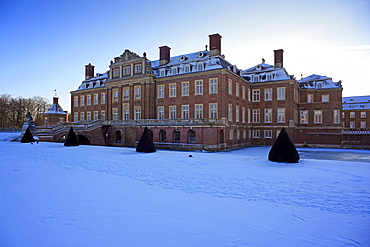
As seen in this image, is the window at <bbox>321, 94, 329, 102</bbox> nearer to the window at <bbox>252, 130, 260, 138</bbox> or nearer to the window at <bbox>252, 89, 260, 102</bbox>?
the window at <bbox>252, 89, 260, 102</bbox>

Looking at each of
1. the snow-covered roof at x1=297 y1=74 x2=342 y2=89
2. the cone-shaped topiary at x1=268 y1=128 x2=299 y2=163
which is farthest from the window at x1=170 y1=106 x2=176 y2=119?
the snow-covered roof at x1=297 y1=74 x2=342 y2=89

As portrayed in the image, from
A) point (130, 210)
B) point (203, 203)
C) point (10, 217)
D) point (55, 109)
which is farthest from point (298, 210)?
point (55, 109)

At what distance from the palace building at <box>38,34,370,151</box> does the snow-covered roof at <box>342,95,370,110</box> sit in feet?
88.6

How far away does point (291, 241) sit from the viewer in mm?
4648

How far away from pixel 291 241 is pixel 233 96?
26.7 metres

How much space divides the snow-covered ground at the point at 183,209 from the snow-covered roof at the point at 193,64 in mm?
20456

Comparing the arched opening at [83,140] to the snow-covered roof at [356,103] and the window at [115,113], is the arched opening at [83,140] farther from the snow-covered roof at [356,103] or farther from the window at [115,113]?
the snow-covered roof at [356,103]

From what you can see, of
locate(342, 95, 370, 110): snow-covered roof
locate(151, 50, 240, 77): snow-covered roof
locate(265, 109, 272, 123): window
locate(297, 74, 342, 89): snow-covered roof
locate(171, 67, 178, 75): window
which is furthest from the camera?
locate(342, 95, 370, 110): snow-covered roof

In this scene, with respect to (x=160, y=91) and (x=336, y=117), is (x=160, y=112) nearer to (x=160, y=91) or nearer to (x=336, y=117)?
(x=160, y=91)

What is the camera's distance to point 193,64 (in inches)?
1212

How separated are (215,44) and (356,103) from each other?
45957 millimetres

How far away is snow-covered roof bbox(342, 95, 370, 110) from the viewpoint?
55.3 m

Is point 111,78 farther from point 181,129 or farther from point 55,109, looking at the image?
point 55,109

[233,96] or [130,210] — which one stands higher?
[233,96]
